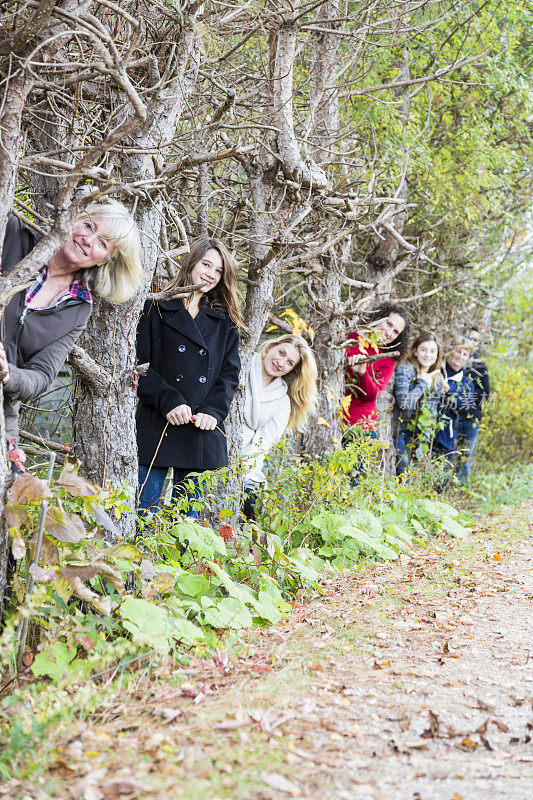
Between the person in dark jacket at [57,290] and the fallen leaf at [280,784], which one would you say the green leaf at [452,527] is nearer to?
the person in dark jacket at [57,290]

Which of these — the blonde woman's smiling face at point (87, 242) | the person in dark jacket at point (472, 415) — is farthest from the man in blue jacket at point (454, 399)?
the blonde woman's smiling face at point (87, 242)

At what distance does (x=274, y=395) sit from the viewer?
16.7ft

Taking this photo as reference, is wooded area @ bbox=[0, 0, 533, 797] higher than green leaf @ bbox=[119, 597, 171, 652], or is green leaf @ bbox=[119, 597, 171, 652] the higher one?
wooded area @ bbox=[0, 0, 533, 797]

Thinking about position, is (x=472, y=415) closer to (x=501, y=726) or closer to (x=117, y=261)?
(x=117, y=261)

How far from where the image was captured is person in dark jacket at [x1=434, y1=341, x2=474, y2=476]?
763cm

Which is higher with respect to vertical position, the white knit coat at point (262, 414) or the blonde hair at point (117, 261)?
the blonde hair at point (117, 261)

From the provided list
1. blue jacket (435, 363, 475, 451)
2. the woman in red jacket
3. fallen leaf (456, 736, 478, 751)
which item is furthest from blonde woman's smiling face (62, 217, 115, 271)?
blue jacket (435, 363, 475, 451)

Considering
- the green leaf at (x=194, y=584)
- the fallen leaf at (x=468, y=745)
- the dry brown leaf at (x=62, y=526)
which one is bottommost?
the fallen leaf at (x=468, y=745)

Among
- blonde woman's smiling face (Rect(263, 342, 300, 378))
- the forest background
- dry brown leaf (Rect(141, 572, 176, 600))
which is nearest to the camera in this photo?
dry brown leaf (Rect(141, 572, 176, 600))

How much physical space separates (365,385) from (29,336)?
3.94 m

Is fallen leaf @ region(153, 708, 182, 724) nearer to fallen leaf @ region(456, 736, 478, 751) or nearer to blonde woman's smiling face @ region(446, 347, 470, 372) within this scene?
fallen leaf @ region(456, 736, 478, 751)

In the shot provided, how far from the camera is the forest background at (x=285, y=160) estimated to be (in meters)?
3.16

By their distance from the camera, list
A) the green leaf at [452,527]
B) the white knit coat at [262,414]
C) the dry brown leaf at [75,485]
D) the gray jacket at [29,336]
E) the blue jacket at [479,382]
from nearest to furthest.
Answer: the dry brown leaf at [75,485] → the gray jacket at [29,336] → the white knit coat at [262,414] → the green leaf at [452,527] → the blue jacket at [479,382]

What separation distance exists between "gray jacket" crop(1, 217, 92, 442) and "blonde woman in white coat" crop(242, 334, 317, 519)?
2.02m
